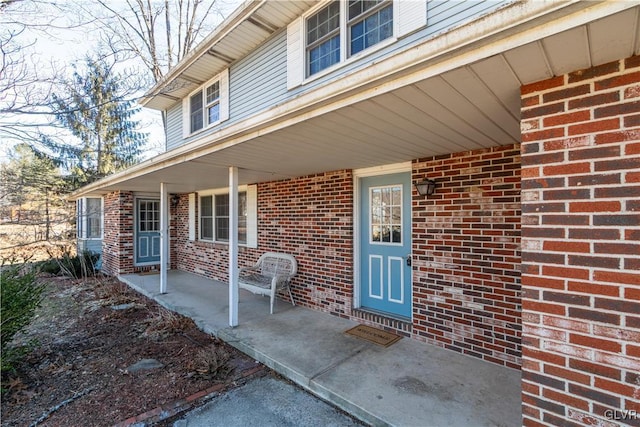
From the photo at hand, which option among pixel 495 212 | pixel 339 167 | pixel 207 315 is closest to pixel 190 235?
pixel 207 315

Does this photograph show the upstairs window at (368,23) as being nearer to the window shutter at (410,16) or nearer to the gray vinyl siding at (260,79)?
the window shutter at (410,16)

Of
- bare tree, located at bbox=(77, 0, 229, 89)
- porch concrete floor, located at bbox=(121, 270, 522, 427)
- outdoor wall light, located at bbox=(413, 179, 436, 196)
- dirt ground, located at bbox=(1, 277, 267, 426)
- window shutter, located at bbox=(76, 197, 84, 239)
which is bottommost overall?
dirt ground, located at bbox=(1, 277, 267, 426)

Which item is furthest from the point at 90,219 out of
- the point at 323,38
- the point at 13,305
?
the point at 323,38

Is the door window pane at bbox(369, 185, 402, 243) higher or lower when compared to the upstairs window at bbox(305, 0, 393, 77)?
lower

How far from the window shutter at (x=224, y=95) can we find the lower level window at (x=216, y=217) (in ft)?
6.26

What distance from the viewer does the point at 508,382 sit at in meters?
2.94

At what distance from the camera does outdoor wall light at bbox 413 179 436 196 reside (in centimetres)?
372

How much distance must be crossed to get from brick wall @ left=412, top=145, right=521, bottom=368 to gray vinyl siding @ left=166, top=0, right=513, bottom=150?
169 centimetres

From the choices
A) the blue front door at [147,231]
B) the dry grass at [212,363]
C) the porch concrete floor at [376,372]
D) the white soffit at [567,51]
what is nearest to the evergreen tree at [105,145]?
the blue front door at [147,231]

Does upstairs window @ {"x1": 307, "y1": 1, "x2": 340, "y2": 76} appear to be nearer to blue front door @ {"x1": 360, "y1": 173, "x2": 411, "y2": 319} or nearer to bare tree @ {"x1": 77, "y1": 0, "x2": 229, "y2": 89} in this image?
blue front door @ {"x1": 360, "y1": 173, "x2": 411, "y2": 319}

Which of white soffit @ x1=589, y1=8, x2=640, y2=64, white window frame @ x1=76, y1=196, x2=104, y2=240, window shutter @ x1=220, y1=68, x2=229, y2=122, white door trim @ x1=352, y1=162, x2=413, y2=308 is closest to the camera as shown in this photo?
white soffit @ x1=589, y1=8, x2=640, y2=64

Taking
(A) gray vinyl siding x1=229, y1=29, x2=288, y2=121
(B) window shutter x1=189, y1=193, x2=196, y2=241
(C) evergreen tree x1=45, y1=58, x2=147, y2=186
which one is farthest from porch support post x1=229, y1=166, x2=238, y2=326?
(C) evergreen tree x1=45, y1=58, x2=147, y2=186

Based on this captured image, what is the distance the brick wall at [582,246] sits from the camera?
1.49 meters

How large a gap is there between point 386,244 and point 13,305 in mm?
4474
